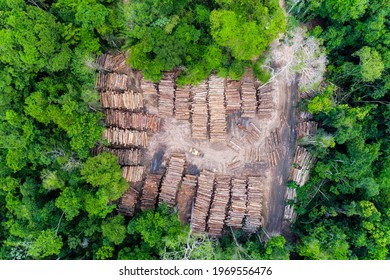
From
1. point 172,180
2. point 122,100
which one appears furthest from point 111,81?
point 172,180

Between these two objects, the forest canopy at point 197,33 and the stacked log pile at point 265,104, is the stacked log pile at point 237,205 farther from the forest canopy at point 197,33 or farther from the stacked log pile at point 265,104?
the forest canopy at point 197,33

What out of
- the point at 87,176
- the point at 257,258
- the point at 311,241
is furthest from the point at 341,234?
the point at 87,176

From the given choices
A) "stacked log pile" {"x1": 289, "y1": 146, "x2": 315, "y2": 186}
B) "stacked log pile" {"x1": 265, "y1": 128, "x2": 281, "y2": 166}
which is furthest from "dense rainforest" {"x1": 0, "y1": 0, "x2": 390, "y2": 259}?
"stacked log pile" {"x1": 265, "y1": 128, "x2": 281, "y2": 166}

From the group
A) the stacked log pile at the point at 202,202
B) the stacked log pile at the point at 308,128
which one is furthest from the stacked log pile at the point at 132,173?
the stacked log pile at the point at 308,128

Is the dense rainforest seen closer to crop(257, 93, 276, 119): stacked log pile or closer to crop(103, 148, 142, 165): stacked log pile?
crop(257, 93, 276, 119): stacked log pile

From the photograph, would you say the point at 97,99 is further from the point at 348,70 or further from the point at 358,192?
the point at 358,192

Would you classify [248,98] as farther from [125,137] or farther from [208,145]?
[125,137]
